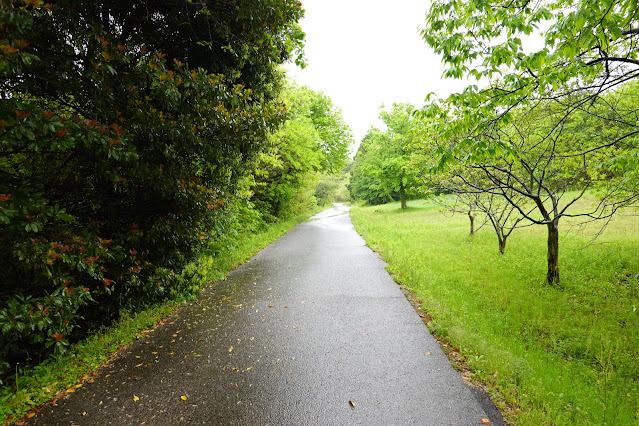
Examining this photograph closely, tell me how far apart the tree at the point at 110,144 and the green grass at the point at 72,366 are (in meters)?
0.28

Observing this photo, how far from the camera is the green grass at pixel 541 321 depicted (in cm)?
278

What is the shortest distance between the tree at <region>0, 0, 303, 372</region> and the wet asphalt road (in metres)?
0.83

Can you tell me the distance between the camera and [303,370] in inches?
128

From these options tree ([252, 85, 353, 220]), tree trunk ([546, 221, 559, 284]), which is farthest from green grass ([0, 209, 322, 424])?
tree trunk ([546, 221, 559, 284])

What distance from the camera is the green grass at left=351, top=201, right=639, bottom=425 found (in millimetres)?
2779

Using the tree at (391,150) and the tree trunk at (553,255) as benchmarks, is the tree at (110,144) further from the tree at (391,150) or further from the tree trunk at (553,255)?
the tree at (391,150)

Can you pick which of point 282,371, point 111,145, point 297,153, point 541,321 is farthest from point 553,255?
point 297,153

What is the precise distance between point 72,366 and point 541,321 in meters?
6.62

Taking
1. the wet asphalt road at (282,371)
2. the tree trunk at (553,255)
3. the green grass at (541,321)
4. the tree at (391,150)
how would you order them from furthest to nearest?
the tree at (391,150)
the tree trunk at (553,255)
the green grass at (541,321)
the wet asphalt road at (282,371)

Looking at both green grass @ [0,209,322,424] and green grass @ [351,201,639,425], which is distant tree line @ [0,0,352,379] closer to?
green grass @ [0,209,322,424]

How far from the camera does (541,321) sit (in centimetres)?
463

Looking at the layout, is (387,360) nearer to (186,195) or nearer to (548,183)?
(186,195)

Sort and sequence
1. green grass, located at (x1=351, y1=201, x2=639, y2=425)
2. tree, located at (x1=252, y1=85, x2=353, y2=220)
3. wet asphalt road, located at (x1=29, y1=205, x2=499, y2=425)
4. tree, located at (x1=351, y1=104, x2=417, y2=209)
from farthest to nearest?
tree, located at (x1=351, y1=104, x2=417, y2=209) → tree, located at (x1=252, y1=85, x2=353, y2=220) → green grass, located at (x1=351, y1=201, x2=639, y2=425) → wet asphalt road, located at (x1=29, y1=205, x2=499, y2=425)

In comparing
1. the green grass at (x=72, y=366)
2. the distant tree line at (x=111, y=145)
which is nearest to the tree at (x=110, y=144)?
the distant tree line at (x=111, y=145)
